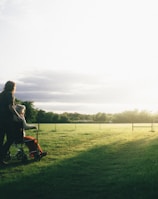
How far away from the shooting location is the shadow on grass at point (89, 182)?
8273 millimetres

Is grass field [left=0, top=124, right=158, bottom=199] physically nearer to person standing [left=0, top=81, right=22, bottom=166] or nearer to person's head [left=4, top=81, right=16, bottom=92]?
person standing [left=0, top=81, right=22, bottom=166]

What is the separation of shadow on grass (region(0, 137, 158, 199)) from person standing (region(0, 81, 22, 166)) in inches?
65.8

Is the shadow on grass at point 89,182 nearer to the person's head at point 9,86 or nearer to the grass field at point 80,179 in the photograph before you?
the grass field at point 80,179

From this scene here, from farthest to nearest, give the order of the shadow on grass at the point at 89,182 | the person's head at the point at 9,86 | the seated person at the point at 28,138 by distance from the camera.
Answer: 1. the seated person at the point at 28,138
2. the person's head at the point at 9,86
3. the shadow on grass at the point at 89,182

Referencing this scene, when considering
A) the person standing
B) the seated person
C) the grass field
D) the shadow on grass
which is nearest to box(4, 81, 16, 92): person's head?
the person standing

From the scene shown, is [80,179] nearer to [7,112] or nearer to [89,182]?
[89,182]

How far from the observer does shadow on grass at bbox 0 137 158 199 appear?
8.27 metres

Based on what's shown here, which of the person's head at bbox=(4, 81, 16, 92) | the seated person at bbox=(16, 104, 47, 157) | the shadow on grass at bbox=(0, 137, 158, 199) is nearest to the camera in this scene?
the shadow on grass at bbox=(0, 137, 158, 199)

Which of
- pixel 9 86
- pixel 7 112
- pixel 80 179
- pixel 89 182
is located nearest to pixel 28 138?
pixel 7 112

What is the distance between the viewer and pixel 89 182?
31.6 ft

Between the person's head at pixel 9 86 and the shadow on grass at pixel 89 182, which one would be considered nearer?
the shadow on grass at pixel 89 182

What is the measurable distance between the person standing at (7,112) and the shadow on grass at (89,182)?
1672mm

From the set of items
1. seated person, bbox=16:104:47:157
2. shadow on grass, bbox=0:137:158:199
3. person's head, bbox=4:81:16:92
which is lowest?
shadow on grass, bbox=0:137:158:199

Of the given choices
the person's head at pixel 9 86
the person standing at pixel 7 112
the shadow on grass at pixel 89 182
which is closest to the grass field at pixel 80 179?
the shadow on grass at pixel 89 182
